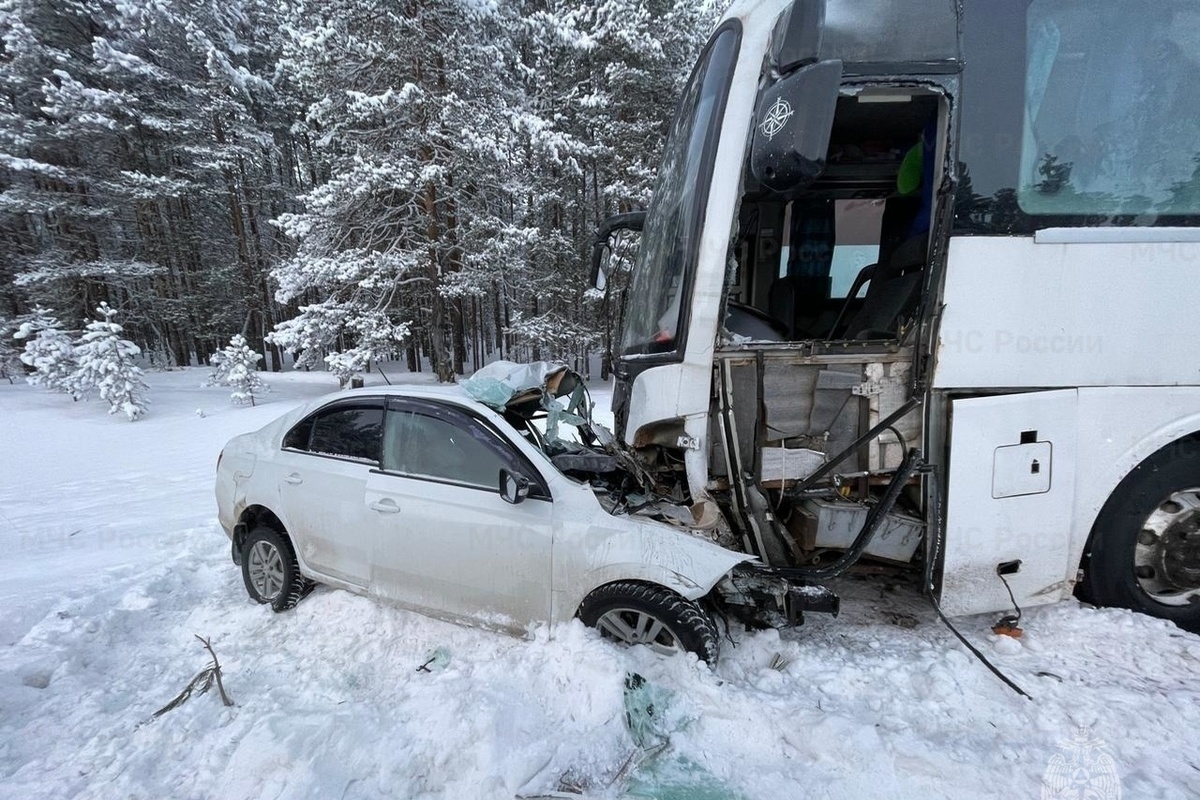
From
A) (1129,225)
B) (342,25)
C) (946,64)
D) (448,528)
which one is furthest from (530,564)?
(342,25)

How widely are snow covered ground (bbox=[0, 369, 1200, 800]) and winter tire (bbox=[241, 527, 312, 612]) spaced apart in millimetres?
105

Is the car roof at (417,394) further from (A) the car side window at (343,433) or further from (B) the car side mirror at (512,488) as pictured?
(B) the car side mirror at (512,488)

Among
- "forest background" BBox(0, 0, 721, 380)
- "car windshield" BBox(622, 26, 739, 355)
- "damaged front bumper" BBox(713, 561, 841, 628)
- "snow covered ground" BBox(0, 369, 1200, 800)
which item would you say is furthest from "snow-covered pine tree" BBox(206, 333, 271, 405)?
"damaged front bumper" BBox(713, 561, 841, 628)

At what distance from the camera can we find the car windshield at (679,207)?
2949 millimetres

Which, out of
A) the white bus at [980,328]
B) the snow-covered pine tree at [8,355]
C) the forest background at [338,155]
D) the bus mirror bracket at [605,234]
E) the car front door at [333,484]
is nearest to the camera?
the white bus at [980,328]

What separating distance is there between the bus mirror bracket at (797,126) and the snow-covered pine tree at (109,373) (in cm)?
1542

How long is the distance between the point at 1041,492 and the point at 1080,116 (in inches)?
77.8

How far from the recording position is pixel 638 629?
272cm

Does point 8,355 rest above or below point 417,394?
above

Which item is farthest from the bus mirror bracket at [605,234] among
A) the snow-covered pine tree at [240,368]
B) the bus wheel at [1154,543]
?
the snow-covered pine tree at [240,368]

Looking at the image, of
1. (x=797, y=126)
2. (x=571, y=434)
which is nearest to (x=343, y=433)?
(x=571, y=434)

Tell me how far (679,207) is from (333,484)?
2.88m

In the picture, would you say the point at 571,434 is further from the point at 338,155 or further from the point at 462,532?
the point at 338,155

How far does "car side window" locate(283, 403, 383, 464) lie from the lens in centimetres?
333
